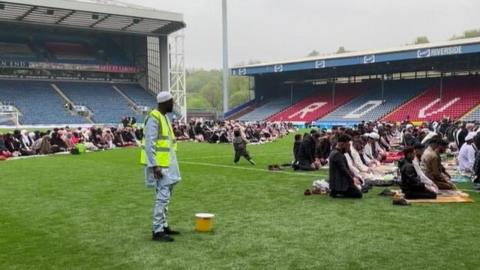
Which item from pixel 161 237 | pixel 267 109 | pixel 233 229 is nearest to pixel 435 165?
pixel 233 229

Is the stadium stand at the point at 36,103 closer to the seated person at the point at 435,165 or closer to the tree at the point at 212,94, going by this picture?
the seated person at the point at 435,165

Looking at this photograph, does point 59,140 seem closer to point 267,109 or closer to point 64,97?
point 64,97

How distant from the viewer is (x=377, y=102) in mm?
46562

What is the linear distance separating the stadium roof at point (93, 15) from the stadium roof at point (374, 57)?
361 inches

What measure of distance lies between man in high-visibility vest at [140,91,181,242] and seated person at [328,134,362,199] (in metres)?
3.77

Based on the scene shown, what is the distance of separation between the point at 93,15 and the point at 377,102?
23.4 m

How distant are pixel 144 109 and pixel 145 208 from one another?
→ 41893mm

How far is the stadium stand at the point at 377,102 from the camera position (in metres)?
44.6

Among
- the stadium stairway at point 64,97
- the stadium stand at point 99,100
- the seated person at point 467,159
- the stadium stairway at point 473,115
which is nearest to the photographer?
the seated person at point 467,159

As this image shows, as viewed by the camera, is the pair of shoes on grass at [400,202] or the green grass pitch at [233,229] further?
the pair of shoes on grass at [400,202]

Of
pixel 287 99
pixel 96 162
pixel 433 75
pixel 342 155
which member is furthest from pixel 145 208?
pixel 287 99

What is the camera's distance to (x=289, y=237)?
266 inches

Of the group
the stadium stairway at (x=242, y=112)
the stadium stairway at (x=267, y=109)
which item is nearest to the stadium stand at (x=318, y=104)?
the stadium stairway at (x=267, y=109)

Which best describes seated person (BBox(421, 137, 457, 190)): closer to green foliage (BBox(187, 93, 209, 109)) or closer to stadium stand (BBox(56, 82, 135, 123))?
stadium stand (BBox(56, 82, 135, 123))
